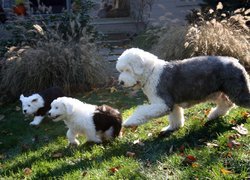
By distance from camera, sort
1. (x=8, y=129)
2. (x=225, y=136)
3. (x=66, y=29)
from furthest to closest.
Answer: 1. (x=66, y=29)
2. (x=8, y=129)
3. (x=225, y=136)

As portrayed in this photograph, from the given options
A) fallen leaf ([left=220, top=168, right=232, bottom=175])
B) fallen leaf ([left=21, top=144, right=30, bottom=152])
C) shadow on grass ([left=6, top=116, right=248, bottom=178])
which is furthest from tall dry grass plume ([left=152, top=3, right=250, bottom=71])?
fallen leaf ([left=220, top=168, right=232, bottom=175])

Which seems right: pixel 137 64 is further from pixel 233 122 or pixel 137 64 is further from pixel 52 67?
pixel 52 67

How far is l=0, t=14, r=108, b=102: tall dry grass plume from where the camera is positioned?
33.2 feet

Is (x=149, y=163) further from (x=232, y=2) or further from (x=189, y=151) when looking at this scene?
(x=232, y=2)

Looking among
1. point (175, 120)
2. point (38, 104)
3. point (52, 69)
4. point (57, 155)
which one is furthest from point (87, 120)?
point (52, 69)

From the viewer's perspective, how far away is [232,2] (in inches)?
547

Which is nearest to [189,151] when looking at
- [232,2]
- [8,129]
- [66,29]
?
[8,129]

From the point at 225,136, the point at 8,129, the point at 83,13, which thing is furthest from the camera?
the point at 83,13

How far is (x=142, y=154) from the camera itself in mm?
5551

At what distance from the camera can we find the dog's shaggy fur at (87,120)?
20.7ft

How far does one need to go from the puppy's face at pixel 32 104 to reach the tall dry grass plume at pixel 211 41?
3.50m

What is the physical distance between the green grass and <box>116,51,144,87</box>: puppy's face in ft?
2.87

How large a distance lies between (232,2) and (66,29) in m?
5.59

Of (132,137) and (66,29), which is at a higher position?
(66,29)
